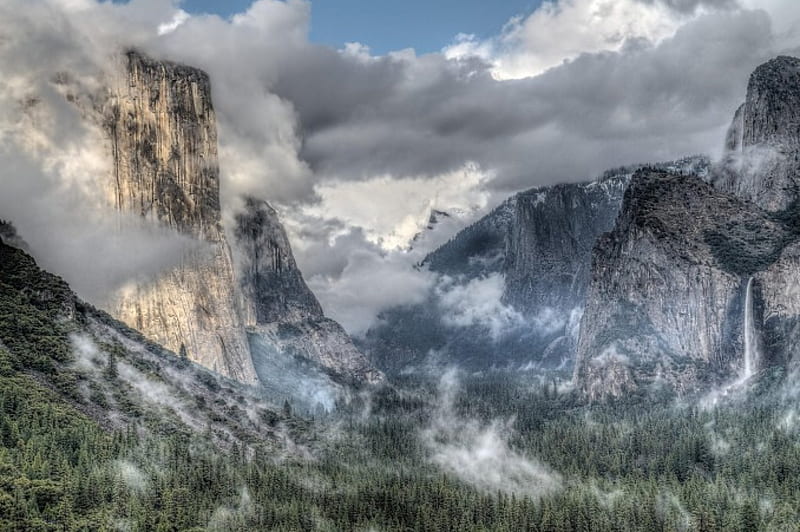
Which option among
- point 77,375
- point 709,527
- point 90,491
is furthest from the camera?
point 77,375

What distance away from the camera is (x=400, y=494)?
19400 cm

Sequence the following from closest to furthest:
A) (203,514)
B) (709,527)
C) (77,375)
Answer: (203,514)
(709,527)
(77,375)

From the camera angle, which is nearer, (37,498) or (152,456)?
(37,498)


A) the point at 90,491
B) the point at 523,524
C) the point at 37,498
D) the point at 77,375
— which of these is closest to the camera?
the point at 37,498

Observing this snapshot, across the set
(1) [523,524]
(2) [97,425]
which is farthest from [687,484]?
(2) [97,425]

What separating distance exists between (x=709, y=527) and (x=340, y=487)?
8081 cm

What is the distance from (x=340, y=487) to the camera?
199875mm

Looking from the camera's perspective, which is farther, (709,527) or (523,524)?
(523,524)

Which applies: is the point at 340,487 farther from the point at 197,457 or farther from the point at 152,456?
the point at 152,456

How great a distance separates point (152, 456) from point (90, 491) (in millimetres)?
34816

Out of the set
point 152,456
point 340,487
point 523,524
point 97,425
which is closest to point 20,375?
point 97,425

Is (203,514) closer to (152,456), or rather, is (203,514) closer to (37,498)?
(152,456)

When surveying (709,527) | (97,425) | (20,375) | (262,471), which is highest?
(20,375)

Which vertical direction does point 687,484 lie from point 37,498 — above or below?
below
